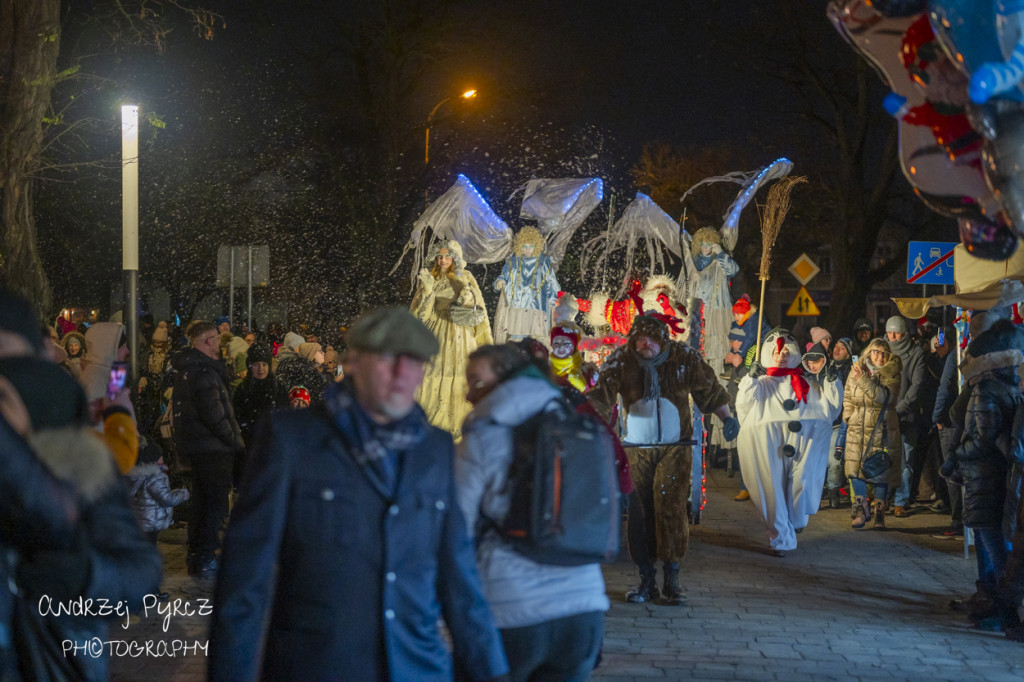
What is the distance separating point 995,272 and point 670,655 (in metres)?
4.76

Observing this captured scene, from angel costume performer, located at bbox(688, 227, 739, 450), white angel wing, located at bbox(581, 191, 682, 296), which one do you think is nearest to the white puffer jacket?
white angel wing, located at bbox(581, 191, 682, 296)

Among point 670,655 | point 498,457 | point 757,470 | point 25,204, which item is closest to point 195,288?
point 25,204

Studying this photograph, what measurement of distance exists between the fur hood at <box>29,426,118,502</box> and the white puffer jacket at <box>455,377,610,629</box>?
1145mm

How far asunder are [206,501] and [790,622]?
14.9 feet

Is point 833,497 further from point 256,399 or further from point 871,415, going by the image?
point 256,399

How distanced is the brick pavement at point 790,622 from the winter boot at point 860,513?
0.88 metres

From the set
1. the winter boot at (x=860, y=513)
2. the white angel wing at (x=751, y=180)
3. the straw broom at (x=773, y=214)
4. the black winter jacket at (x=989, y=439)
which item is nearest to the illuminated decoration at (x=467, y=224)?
the white angel wing at (x=751, y=180)

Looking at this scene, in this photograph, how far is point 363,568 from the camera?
306cm

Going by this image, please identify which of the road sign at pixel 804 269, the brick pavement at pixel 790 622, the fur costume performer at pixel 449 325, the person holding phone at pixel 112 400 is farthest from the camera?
the road sign at pixel 804 269

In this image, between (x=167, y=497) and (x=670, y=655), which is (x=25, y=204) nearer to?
(x=167, y=497)

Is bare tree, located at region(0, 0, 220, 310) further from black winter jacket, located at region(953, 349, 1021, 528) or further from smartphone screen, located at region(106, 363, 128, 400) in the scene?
black winter jacket, located at region(953, 349, 1021, 528)

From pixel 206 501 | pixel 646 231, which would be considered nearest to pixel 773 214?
pixel 646 231

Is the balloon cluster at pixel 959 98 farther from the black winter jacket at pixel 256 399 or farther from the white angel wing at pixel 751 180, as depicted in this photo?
the black winter jacket at pixel 256 399

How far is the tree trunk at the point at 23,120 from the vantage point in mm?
10531
